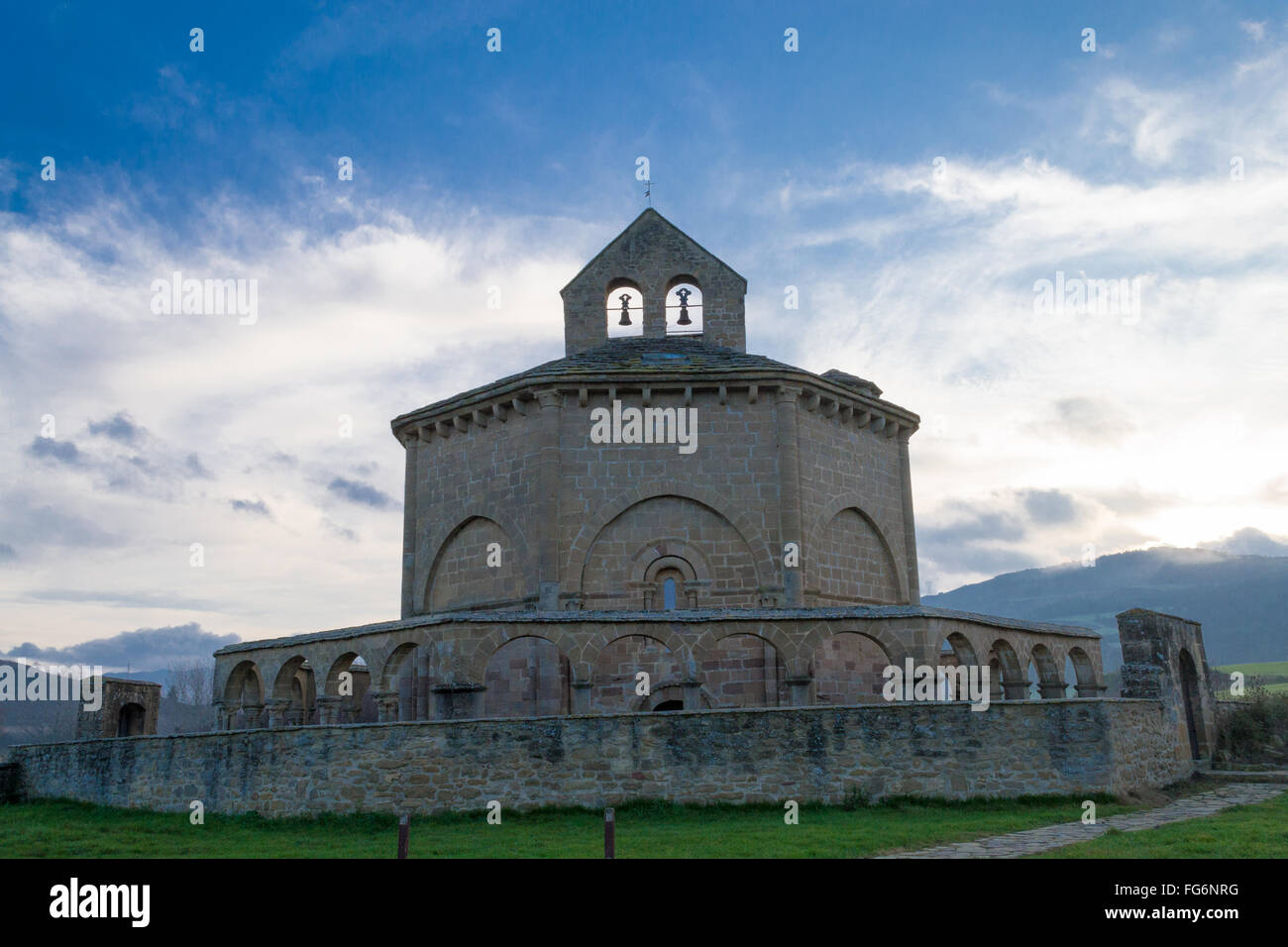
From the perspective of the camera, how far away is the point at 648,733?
14906 millimetres

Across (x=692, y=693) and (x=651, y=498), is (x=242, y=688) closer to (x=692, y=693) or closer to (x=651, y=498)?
(x=651, y=498)

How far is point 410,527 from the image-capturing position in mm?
24500

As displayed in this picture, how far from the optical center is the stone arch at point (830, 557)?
21484 mm

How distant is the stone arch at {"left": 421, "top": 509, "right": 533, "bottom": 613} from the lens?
21.7 meters

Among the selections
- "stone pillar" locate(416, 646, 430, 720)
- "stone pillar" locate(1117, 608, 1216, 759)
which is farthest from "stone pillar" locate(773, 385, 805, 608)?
"stone pillar" locate(416, 646, 430, 720)

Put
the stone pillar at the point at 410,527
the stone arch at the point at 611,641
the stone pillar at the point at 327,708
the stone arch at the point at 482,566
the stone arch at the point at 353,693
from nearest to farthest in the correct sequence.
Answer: the stone arch at the point at 611,641
the stone pillar at the point at 327,708
the stone arch at the point at 353,693
the stone arch at the point at 482,566
the stone pillar at the point at 410,527

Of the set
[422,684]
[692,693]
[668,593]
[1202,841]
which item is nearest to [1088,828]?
[1202,841]

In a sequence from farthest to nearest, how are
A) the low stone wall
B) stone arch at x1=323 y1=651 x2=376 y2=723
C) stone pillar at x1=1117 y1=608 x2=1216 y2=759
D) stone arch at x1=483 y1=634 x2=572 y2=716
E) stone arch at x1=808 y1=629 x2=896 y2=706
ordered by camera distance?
stone arch at x1=808 y1=629 x2=896 y2=706, stone arch at x1=483 y1=634 x2=572 y2=716, stone pillar at x1=1117 y1=608 x2=1216 y2=759, stone arch at x1=323 y1=651 x2=376 y2=723, the low stone wall

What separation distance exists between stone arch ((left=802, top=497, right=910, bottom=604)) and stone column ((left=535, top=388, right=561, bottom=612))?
5.24 meters

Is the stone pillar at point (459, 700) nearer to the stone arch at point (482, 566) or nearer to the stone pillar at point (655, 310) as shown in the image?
the stone arch at point (482, 566)

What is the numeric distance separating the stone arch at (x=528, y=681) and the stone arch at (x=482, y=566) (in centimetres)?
119

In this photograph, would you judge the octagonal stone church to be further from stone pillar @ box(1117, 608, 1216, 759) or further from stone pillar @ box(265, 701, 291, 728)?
stone pillar @ box(1117, 608, 1216, 759)

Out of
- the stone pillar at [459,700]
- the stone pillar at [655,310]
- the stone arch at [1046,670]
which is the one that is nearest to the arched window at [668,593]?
the stone pillar at [459,700]
